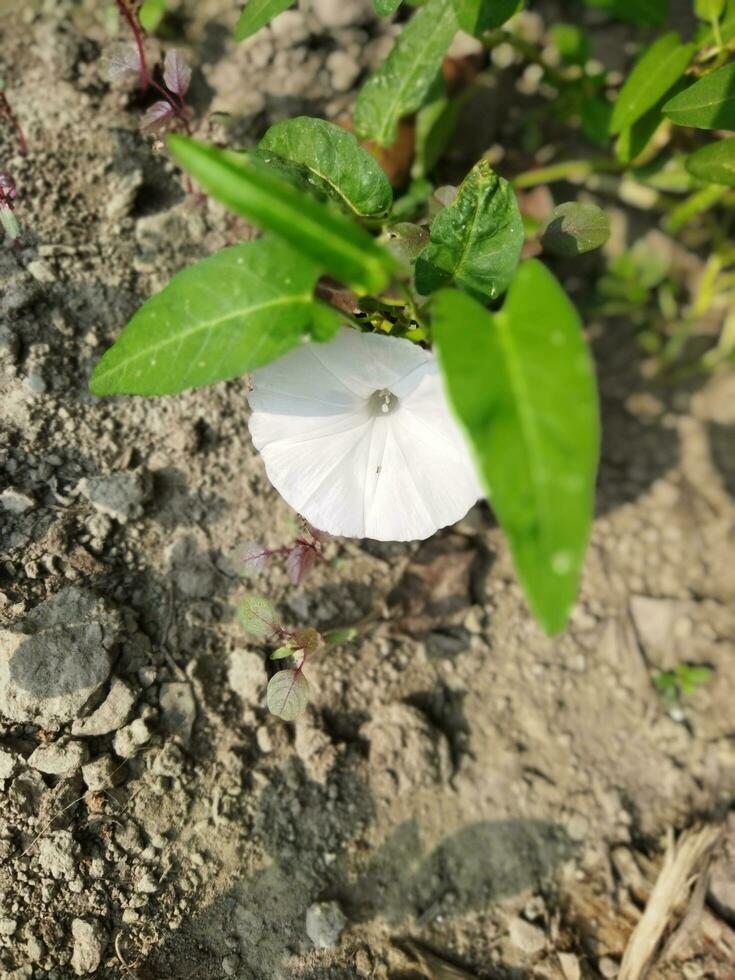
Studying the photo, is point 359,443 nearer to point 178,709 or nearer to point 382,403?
point 382,403

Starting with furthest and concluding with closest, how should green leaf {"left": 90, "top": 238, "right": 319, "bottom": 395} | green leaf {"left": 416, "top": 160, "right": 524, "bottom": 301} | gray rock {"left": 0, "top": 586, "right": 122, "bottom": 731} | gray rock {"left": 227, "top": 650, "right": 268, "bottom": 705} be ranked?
1. gray rock {"left": 227, "top": 650, "right": 268, "bottom": 705}
2. gray rock {"left": 0, "top": 586, "right": 122, "bottom": 731}
3. green leaf {"left": 416, "top": 160, "right": 524, "bottom": 301}
4. green leaf {"left": 90, "top": 238, "right": 319, "bottom": 395}

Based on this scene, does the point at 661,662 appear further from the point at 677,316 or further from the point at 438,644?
the point at 677,316

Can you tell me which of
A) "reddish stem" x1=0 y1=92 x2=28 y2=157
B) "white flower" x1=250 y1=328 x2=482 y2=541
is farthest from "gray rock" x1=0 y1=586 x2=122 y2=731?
"reddish stem" x1=0 y1=92 x2=28 y2=157

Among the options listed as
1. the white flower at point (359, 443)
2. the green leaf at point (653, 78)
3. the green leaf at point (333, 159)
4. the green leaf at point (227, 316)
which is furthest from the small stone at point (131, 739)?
the green leaf at point (653, 78)

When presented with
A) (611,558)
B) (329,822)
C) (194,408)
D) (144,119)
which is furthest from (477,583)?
(144,119)

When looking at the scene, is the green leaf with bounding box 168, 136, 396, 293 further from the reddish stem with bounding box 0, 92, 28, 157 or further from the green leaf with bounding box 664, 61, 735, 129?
the reddish stem with bounding box 0, 92, 28, 157

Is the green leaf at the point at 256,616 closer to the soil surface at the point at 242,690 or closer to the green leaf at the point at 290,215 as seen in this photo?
the soil surface at the point at 242,690
